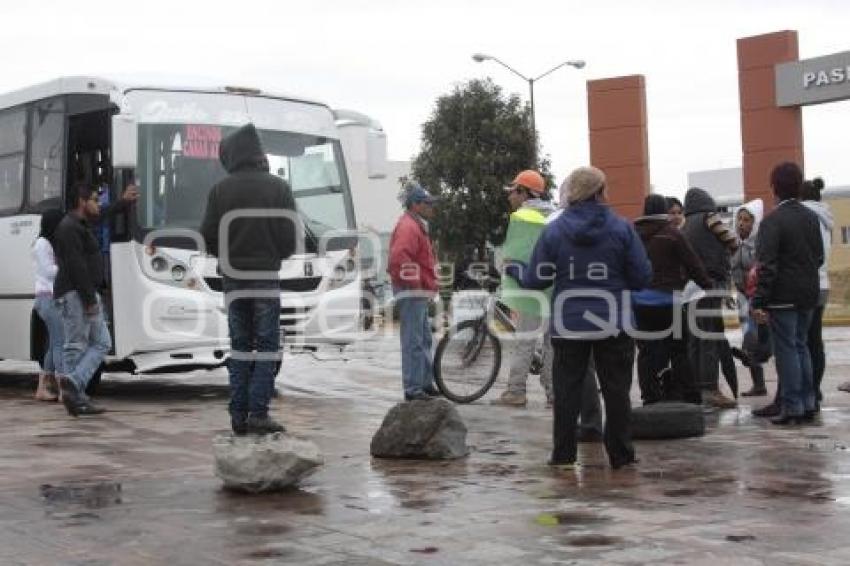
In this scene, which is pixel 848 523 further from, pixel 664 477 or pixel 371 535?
pixel 371 535

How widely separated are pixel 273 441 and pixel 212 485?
524 millimetres

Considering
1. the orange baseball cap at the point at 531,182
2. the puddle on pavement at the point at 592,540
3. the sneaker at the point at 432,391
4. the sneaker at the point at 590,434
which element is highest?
the orange baseball cap at the point at 531,182

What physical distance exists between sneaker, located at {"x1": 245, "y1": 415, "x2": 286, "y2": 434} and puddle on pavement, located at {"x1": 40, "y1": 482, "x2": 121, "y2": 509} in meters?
0.82

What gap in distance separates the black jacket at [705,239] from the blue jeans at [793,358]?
1172mm

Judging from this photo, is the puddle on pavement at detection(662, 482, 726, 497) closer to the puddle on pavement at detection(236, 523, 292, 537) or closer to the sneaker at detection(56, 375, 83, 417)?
the puddle on pavement at detection(236, 523, 292, 537)

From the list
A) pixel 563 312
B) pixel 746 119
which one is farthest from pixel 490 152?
pixel 563 312

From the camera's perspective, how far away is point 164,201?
11.5 metres

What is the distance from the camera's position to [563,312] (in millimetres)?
6965

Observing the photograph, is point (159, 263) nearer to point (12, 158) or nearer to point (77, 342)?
point (77, 342)

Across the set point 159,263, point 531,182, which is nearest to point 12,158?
point 159,263

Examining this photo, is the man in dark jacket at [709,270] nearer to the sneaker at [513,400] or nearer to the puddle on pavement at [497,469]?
the sneaker at [513,400]

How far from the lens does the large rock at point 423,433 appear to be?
745 cm

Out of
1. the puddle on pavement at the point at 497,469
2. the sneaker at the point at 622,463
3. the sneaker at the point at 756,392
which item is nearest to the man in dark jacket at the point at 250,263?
the puddle on pavement at the point at 497,469

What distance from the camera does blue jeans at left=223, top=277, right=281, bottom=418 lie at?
6.97 metres
